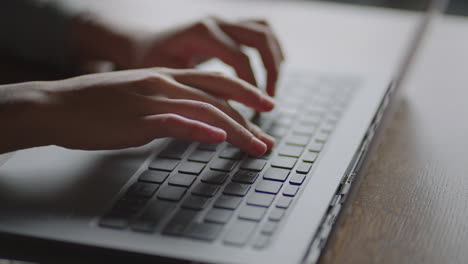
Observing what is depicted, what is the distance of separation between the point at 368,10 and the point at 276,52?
46cm

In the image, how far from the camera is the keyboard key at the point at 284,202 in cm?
48

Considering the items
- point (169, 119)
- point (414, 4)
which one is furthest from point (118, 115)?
point (414, 4)

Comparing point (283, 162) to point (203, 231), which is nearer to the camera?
point (203, 231)

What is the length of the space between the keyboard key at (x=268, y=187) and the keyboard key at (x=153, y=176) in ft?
0.31

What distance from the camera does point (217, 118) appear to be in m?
0.57

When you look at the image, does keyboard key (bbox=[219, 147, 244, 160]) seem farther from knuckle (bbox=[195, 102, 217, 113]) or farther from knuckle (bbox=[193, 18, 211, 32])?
knuckle (bbox=[193, 18, 211, 32])

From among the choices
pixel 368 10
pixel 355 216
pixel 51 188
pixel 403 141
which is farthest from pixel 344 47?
pixel 51 188

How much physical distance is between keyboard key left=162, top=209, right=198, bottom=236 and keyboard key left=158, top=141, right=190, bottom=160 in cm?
11

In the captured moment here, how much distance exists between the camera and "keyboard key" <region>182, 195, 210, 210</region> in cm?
48

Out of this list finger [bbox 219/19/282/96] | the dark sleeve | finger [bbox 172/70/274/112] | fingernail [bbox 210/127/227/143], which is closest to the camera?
fingernail [bbox 210/127/227/143]

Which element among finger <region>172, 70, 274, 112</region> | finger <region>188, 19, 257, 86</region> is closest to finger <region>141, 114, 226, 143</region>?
finger <region>172, 70, 274, 112</region>

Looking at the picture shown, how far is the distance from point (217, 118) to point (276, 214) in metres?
0.15

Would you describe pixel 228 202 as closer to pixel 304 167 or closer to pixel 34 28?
pixel 304 167

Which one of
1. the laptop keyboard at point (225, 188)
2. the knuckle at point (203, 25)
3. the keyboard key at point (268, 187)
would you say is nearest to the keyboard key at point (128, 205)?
the laptop keyboard at point (225, 188)
